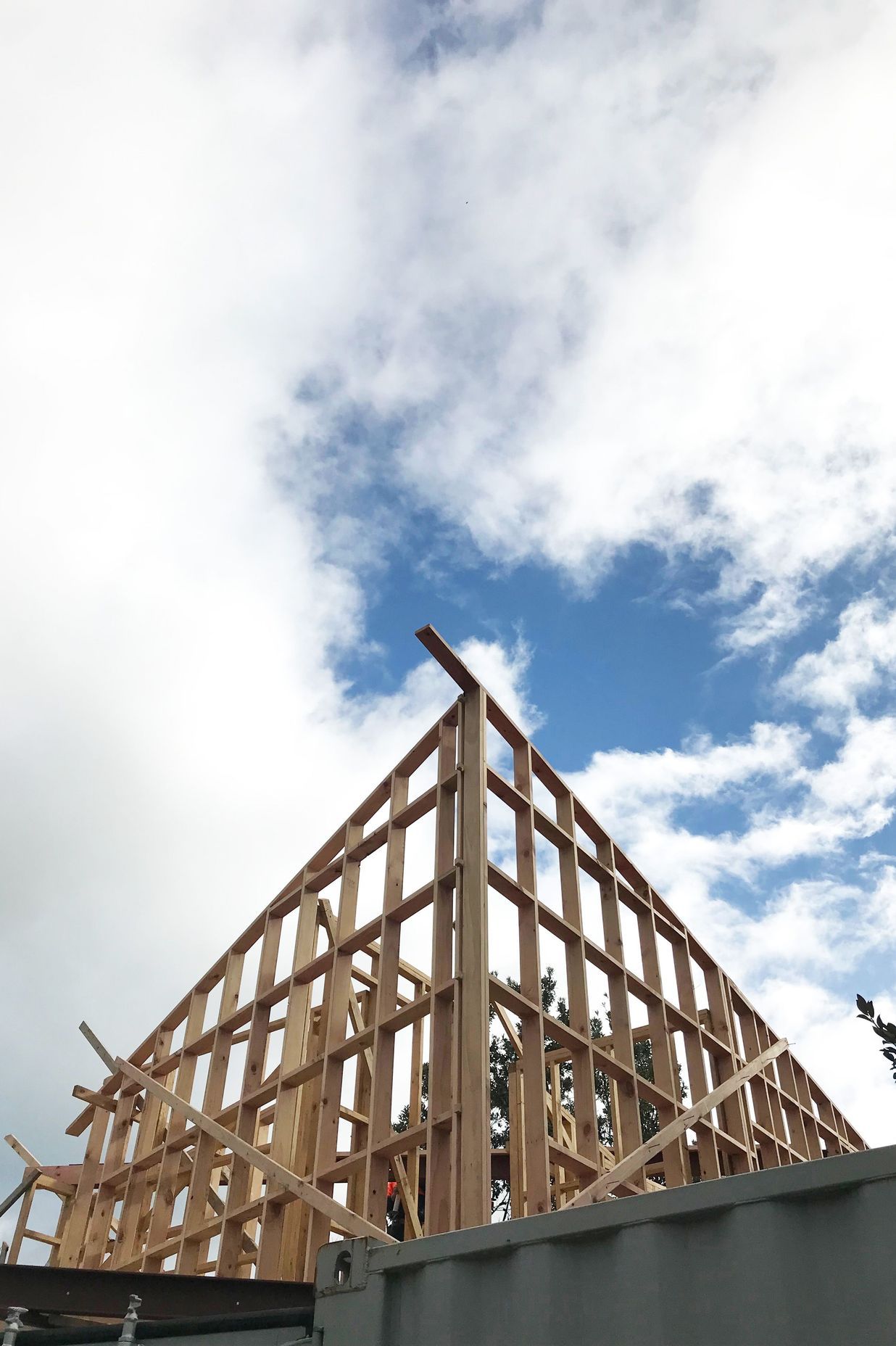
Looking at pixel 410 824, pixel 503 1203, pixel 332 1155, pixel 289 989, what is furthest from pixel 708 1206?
pixel 503 1203

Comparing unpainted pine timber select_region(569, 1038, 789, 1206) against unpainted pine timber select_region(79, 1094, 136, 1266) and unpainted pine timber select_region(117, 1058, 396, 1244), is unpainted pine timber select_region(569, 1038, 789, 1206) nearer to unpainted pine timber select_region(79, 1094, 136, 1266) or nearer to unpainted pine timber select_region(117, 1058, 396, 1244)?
unpainted pine timber select_region(117, 1058, 396, 1244)

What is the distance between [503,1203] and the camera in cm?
1975

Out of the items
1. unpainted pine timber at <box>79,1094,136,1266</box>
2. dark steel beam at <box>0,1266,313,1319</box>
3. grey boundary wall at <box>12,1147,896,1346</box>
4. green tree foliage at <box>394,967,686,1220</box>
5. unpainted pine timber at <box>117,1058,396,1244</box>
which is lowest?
grey boundary wall at <box>12,1147,896,1346</box>

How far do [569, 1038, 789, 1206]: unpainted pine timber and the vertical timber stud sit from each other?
59 cm

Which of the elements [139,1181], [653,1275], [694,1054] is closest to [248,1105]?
[139,1181]

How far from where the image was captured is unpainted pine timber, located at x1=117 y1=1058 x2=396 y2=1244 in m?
6.05

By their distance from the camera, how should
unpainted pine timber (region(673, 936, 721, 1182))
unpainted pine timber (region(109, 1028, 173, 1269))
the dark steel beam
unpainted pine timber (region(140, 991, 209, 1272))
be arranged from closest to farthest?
the dark steel beam → unpainted pine timber (region(673, 936, 721, 1182)) → unpainted pine timber (region(140, 991, 209, 1272)) → unpainted pine timber (region(109, 1028, 173, 1269))

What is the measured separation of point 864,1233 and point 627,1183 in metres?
5.59

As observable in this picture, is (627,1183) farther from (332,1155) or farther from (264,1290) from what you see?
(264,1290)

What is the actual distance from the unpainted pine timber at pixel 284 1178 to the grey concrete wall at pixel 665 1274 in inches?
81.8

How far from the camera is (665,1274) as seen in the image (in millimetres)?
2719

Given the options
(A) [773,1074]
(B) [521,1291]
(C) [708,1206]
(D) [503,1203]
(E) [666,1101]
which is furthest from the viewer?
(D) [503,1203]

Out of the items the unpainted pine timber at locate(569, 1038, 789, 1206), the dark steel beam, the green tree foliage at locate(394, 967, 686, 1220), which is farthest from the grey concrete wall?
the green tree foliage at locate(394, 967, 686, 1220)

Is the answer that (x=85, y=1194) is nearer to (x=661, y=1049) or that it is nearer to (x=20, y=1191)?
(x=20, y=1191)
